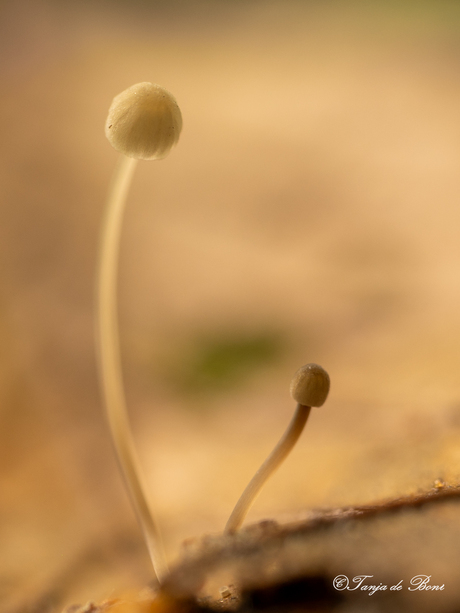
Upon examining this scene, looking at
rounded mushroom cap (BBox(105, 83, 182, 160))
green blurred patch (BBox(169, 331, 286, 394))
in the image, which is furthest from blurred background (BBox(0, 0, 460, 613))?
rounded mushroom cap (BBox(105, 83, 182, 160))

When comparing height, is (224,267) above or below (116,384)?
above

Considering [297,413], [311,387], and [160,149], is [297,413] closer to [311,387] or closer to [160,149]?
[311,387]

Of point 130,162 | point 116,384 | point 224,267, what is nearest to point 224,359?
point 224,267

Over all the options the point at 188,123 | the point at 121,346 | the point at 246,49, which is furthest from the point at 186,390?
the point at 246,49

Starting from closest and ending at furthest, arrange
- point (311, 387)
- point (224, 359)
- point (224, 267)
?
1. point (311, 387)
2. point (224, 359)
3. point (224, 267)

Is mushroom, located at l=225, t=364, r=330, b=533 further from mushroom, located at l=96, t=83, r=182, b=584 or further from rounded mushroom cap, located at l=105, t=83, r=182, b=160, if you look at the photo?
rounded mushroom cap, located at l=105, t=83, r=182, b=160

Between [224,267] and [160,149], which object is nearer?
[160,149]

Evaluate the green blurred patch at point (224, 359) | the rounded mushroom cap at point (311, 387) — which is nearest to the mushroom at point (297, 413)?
the rounded mushroom cap at point (311, 387)
